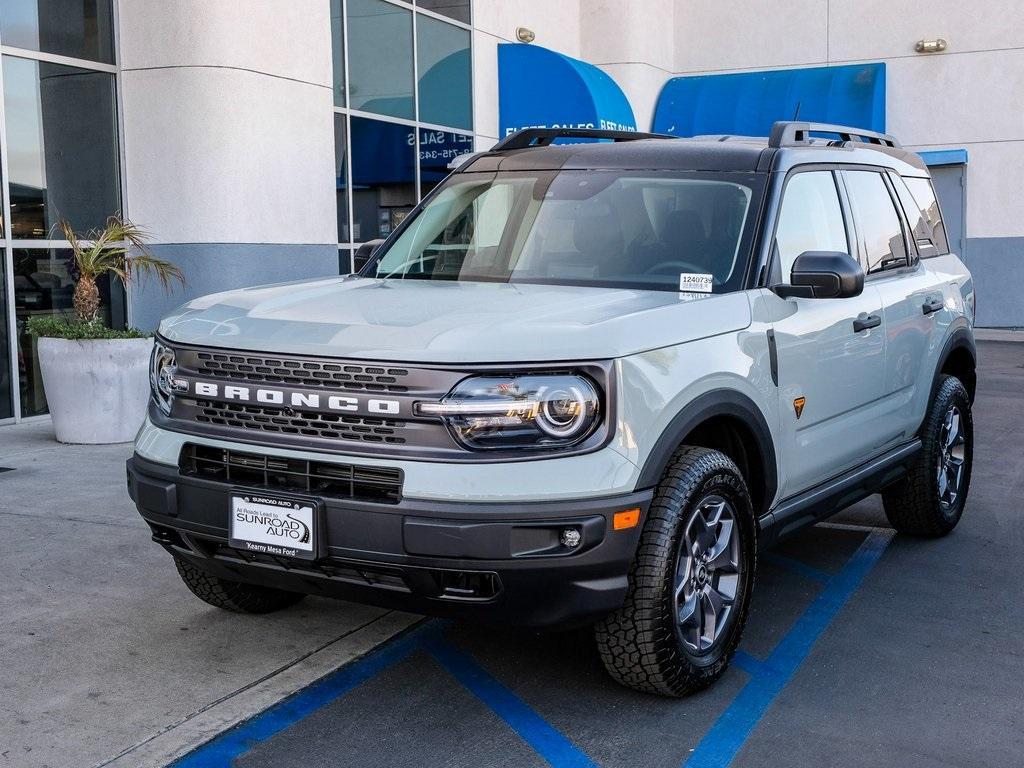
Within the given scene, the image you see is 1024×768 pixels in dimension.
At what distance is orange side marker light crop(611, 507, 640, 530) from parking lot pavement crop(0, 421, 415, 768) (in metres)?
1.38

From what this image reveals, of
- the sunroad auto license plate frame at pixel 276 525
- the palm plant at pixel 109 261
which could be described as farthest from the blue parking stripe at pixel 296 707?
the palm plant at pixel 109 261

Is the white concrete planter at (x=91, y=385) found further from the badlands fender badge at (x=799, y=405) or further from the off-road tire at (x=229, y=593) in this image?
the badlands fender badge at (x=799, y=405)

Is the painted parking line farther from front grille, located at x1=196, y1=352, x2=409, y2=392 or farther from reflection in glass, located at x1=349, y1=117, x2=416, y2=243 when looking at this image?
reflection in glass, located at x1=349, y1=117, x2=416, y2=243

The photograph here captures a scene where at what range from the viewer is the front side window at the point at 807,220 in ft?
15.6

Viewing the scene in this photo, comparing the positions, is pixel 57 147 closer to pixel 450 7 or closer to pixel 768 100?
pixel 450 7

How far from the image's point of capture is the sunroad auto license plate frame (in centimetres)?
365

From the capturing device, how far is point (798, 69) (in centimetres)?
2123

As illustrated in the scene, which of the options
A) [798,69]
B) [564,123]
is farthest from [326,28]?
[798,69]

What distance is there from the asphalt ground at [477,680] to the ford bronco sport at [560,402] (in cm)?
23

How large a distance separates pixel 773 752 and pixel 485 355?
150 cm

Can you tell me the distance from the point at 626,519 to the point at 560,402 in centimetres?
40

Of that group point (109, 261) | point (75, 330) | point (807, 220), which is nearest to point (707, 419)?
point (807, 220)

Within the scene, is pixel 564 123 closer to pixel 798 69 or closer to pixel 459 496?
pixel 798 69

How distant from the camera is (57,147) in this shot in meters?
10.6
